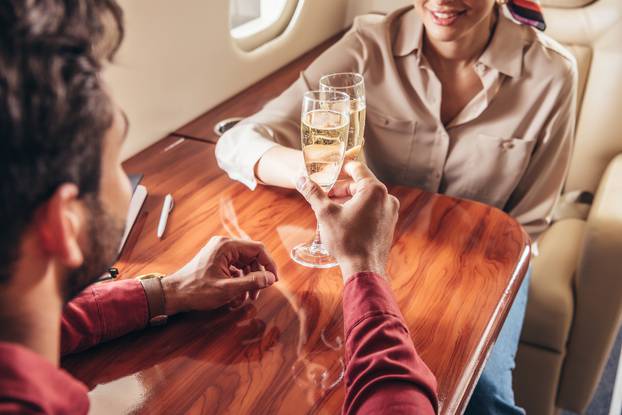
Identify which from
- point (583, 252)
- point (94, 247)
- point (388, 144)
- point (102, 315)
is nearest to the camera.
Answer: point (94, 247)

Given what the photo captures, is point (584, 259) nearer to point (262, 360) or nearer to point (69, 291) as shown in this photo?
point (262, 360)

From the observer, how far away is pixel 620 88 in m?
1.76

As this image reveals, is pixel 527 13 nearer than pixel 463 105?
Yes

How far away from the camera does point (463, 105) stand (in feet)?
5.12

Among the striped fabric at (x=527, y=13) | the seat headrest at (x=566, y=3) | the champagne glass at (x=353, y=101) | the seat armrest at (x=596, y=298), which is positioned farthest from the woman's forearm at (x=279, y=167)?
the seat headrest at (x=566, y=3)

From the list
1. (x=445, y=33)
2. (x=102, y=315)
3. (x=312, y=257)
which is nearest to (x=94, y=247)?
(x=102, y=315)

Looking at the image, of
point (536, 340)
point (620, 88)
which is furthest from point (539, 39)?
point (536, 340)

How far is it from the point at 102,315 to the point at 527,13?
1135mm

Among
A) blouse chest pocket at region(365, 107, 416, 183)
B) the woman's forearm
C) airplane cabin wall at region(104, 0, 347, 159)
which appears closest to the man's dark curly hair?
the woman's forearm

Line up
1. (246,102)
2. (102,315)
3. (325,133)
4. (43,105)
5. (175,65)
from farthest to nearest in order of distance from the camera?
(246,102) < (175,65) < (325,133) < (102,315) < (43,105)

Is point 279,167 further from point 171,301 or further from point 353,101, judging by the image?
point 171,301

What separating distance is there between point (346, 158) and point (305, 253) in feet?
0.61

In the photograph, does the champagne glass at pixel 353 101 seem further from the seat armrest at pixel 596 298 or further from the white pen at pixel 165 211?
the seat armrest at pixel 596 298

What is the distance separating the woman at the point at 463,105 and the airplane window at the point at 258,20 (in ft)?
1.90
